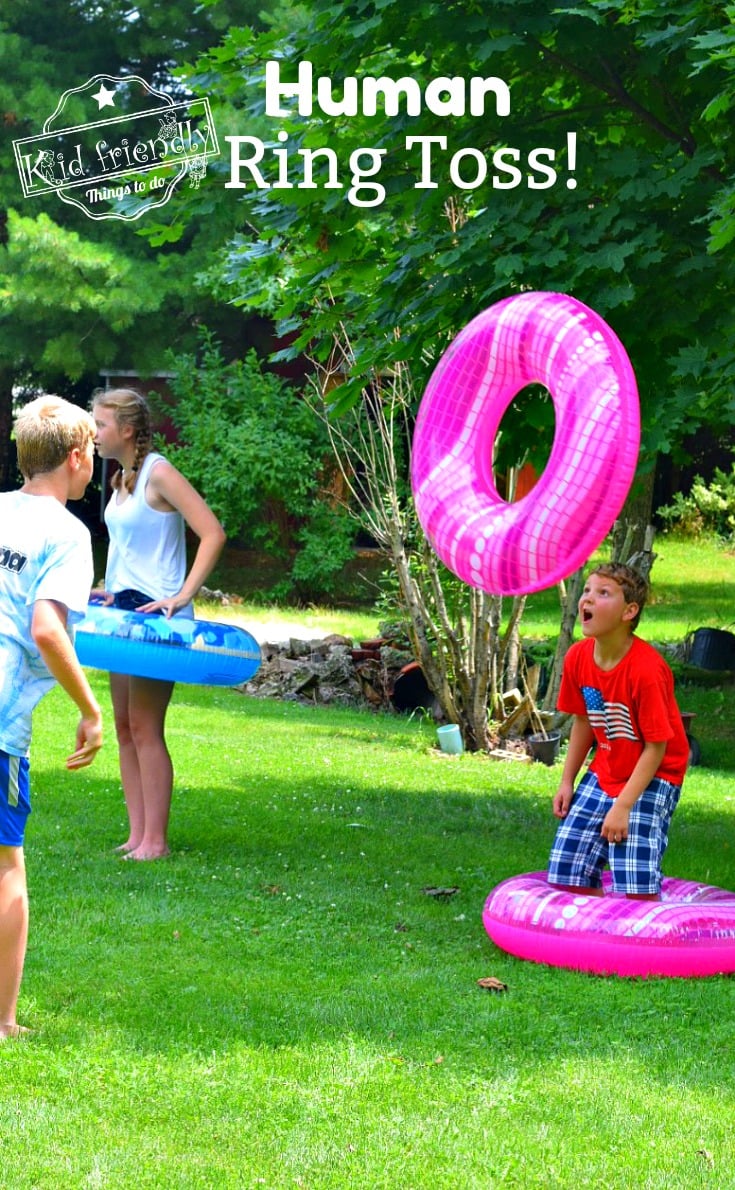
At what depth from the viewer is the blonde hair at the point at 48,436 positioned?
402 centimetres

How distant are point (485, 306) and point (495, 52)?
41.9 inches

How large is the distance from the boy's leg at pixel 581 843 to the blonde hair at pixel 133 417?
2.27 m

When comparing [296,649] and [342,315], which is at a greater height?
[342,315]

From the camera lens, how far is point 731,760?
1173 cm

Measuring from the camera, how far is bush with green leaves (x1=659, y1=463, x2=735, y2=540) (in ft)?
79.7

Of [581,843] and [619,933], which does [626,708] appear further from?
[619,933]

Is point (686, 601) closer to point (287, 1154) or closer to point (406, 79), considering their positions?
point (406, 79)

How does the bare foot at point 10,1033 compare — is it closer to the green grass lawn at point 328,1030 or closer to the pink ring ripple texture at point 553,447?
the green grass lawn at point 328,1030

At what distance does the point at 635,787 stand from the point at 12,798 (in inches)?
88.2

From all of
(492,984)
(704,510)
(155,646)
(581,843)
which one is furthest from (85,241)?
(492,984)

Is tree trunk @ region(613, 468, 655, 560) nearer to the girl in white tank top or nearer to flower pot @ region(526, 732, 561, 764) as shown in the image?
flower pot @ region(526, 732, 561, 764)

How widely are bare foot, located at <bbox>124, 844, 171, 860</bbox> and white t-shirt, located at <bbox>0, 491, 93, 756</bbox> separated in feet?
8.38

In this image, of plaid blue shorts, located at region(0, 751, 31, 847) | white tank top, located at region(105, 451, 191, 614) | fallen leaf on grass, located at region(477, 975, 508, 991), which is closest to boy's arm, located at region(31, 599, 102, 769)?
plaid blue shorts, located at region(0, 751, 31, 847)

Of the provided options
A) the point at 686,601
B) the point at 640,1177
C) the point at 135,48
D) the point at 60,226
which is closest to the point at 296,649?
the point at 686,601
